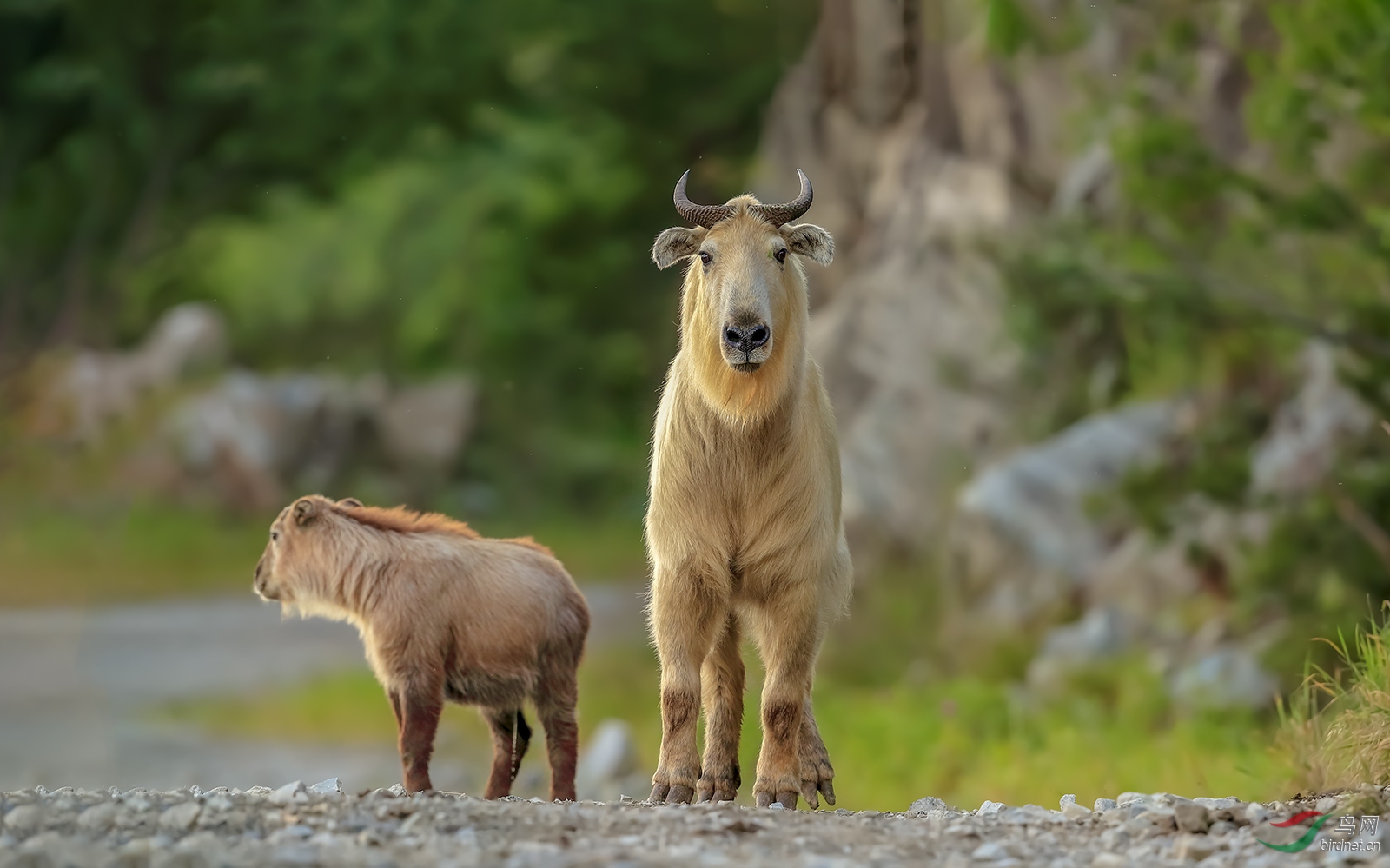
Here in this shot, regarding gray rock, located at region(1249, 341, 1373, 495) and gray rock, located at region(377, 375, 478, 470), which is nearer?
gray rock, located at region(1249, 341, 1373, 495)

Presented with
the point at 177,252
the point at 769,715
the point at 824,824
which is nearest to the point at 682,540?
the point at 769,715

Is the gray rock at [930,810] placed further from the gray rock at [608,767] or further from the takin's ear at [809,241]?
the gray rock at [608,767]

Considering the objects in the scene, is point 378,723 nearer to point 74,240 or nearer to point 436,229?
point 436,229

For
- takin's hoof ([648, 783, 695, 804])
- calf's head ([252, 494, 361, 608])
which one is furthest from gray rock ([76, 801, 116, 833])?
takin's hoof ([648, 783, 695, 804])

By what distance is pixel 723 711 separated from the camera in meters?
6.07

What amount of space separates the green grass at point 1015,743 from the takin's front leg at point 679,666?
4100 mm

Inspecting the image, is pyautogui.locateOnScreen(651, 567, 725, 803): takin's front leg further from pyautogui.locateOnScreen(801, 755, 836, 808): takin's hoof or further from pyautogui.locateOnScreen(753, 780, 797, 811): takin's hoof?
pyautogui.locateOnScreen(801, 755, 836, 808): takin's hoof

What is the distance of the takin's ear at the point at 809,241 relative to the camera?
5852 millimetres

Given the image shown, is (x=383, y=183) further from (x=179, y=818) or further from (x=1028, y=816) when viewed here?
(x=179, y=818)

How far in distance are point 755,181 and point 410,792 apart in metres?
15.8

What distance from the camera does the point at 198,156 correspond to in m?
24.9

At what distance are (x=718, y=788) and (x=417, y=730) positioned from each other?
1161 millimetres

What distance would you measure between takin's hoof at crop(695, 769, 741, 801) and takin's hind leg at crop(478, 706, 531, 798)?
76cm

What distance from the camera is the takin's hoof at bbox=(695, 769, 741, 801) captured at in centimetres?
572
